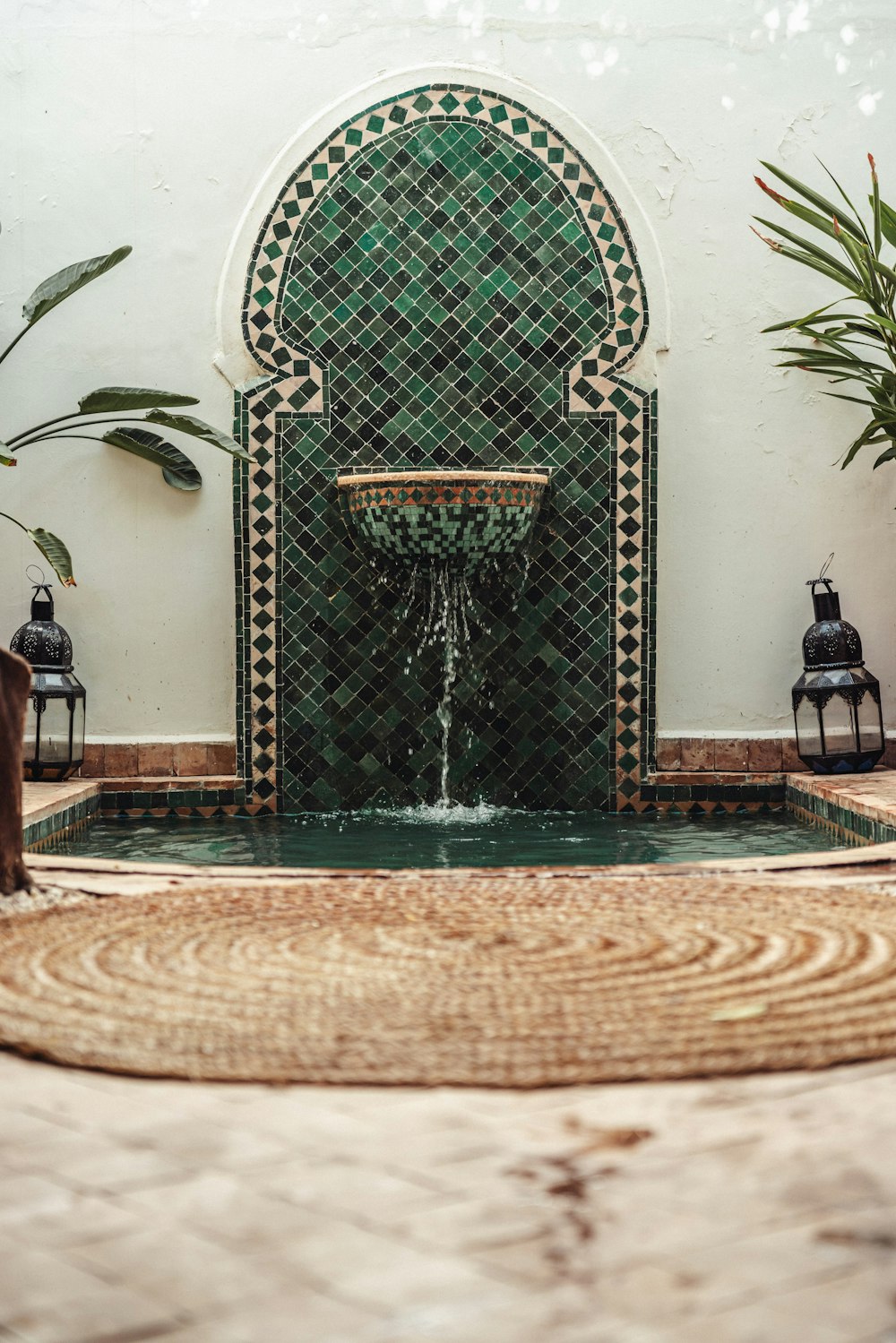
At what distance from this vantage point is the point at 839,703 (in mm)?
5473

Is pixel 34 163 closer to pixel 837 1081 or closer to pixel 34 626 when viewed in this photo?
pixel 34 626

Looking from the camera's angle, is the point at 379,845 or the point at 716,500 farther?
the point at 716,500

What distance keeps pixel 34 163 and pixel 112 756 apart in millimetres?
2515

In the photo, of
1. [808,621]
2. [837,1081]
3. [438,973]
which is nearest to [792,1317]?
[837,1081]

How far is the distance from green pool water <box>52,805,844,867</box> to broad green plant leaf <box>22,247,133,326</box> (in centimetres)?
201

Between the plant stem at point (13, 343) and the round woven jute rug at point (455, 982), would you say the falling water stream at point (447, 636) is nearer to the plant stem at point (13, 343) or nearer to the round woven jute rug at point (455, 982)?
the plant stem at point (13, 343)

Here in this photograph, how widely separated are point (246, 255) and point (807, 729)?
10.0ft

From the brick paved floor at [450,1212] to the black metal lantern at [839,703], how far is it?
3.88m

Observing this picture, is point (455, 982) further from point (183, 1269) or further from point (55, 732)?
point (55, 732)

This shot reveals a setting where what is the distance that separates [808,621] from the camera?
5855 millimetres

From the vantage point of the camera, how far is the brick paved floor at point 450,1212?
1104 millimetres

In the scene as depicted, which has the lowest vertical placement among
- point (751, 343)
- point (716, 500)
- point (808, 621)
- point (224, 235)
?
point (808, 621)

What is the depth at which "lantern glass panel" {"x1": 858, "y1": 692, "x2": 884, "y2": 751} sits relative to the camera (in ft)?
17.9

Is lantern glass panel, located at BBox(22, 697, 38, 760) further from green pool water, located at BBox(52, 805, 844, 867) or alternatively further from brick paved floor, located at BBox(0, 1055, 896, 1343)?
brick paved floor, located at BBox(0, 1055, 896, 1343)
